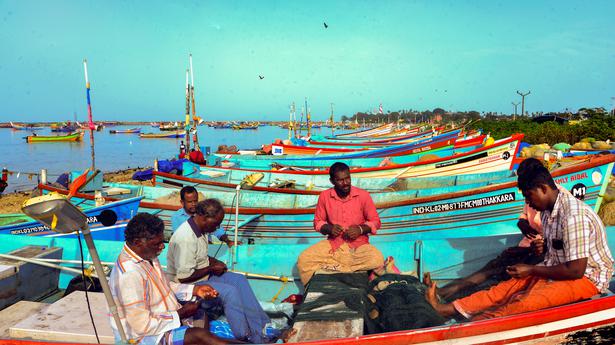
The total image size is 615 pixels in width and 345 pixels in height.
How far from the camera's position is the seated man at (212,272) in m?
3.79

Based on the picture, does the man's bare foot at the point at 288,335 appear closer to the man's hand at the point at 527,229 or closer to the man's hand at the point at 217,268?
the man's hand at the point at 217,268

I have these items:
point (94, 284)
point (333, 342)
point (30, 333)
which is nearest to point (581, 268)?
point (333, 342)

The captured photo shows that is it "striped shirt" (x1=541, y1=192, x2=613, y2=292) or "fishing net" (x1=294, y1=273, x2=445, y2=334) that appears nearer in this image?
"striped shirt" (x1=541, y1=192, x2=613, y2=292)

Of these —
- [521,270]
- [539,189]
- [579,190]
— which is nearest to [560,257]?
[521,270]

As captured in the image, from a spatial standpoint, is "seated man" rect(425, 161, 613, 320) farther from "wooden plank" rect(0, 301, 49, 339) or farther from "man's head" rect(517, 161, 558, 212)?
"wooden plank" rect(0, 301, 49, 339)

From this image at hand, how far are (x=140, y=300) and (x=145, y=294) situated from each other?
2.3 inches

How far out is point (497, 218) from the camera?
26.6ft

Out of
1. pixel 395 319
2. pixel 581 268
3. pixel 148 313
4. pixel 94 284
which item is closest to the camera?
pixel 148 313

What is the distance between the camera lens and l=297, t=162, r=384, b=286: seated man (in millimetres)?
4461

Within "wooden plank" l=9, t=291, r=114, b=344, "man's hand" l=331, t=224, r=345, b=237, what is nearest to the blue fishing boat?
"man's hand" l=331, t=224, r=345, b=237

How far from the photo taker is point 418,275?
5363 millimetres

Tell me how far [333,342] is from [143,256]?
56.5 inches

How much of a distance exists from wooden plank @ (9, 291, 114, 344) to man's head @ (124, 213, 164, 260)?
3.05 feet

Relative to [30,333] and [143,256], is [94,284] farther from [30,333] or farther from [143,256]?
[143,256]
